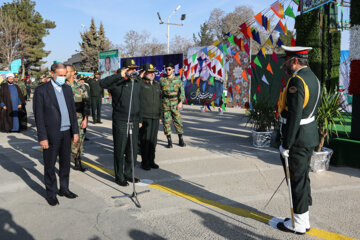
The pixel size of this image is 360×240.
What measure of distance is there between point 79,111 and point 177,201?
9.38 ft

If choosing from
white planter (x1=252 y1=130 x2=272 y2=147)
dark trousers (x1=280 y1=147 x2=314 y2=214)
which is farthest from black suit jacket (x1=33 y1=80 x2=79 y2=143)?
white planter (x1=252 y1=130 x2=272 y2=147)

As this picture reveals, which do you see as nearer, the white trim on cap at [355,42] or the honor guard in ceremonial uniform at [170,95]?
the white trim on cap at [355,42]

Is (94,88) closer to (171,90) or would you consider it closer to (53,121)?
(171,90)

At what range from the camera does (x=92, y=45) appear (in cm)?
5038

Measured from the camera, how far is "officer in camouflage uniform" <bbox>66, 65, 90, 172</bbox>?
576cm

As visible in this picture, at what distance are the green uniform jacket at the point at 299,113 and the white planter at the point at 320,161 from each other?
7.83ft

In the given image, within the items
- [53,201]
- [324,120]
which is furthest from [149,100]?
[324,120]

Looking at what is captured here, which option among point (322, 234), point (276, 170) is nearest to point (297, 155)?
point (322, 234)

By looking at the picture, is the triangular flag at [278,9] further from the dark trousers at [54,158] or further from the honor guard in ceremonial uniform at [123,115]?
the dark trousers at [54,158]

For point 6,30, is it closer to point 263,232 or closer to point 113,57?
point 113,57

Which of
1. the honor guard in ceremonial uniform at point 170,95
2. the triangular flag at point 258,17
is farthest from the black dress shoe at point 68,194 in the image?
the triangular flag at point 258,17

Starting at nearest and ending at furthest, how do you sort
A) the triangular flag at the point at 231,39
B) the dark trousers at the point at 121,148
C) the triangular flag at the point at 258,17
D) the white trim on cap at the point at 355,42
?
the dark trousers at the point at 121,148
the white trim on cap at the point at 355,42
the triangular flag at the point at 258,17
the triangular flag at the point at 231,39

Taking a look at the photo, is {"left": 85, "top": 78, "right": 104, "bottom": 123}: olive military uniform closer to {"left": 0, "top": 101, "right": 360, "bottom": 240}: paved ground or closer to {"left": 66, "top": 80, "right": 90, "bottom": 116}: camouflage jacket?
{"left": 0, "top": 101, "right": 360, "bottom": 240}: paved ground

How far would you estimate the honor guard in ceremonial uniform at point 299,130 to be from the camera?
319 centimetres
